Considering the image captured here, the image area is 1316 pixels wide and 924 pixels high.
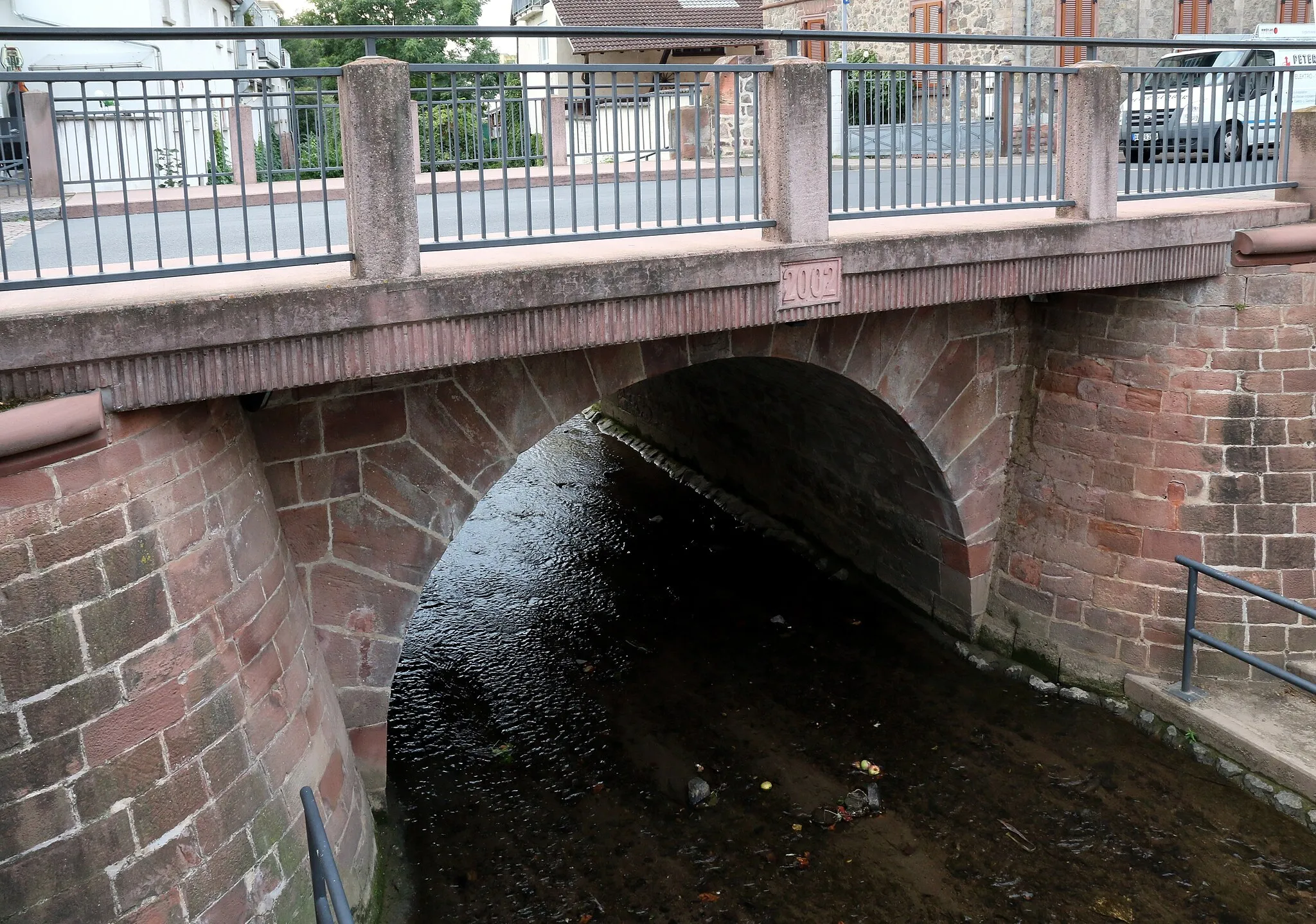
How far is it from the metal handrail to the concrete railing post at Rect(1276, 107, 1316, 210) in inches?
273

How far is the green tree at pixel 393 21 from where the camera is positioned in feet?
119

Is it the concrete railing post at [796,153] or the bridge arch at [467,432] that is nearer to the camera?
the concrete railing post at [796,153]

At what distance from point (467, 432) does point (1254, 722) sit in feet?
16.0

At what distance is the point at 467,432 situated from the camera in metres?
6.41

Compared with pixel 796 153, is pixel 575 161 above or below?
above

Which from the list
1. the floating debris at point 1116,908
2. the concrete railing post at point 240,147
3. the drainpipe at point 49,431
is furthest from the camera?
the floating debris at point 1116,908

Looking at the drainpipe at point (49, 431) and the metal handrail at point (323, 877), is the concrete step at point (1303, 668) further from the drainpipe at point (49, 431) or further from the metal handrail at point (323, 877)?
the drainpipe at point (49, 431)

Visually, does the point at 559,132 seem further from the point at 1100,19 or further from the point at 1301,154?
the point at 1100,19

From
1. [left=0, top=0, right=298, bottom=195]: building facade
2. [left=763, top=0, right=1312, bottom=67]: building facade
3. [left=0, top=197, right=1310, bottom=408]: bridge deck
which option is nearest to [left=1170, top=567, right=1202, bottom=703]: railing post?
[left=0, top=197, right=1310, bottom=408]: bridge deck

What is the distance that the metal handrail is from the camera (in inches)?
148

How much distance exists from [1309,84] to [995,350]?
9562mm

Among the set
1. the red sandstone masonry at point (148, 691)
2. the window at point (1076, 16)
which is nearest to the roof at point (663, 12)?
the window at point (1076, 16)

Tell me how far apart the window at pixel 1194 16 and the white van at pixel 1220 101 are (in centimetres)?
126

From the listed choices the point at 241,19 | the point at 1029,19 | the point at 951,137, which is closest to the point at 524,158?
the point at 951,137
